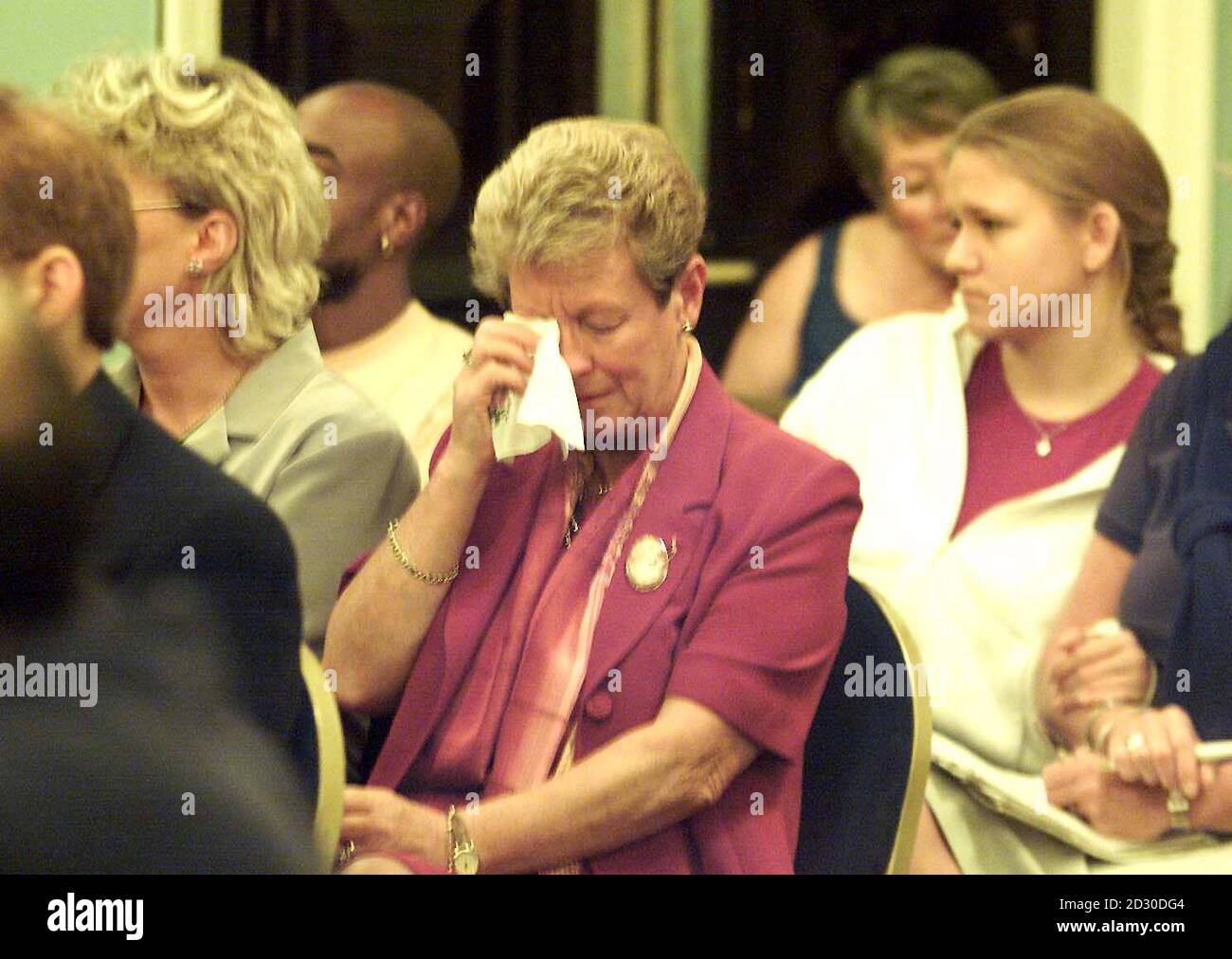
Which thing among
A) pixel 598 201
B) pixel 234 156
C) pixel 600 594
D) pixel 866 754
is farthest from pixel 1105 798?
pixel 234 156

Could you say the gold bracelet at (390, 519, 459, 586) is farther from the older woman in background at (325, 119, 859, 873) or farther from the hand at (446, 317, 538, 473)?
the hand at (446, 317, 538, 473)

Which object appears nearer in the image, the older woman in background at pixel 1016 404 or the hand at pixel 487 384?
the hand at pixel 487 384

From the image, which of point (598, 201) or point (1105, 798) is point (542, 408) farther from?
point (1105, 798)

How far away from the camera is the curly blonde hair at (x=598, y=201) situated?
2059 mm

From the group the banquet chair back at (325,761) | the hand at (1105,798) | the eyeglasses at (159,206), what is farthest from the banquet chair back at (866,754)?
the eyeglasses at (159,206)

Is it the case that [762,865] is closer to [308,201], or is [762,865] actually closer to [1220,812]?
[1220,812]

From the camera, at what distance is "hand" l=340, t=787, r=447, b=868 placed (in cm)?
205

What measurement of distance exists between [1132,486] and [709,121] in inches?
36.7

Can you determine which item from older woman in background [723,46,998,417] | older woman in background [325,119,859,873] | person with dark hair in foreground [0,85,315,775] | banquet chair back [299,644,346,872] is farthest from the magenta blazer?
older woman in background [723,46,998,417]

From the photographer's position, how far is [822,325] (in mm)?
2852

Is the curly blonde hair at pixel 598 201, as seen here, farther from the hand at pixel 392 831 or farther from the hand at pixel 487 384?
the hand at pixel 392 831

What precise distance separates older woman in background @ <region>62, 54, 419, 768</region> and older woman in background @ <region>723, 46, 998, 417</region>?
2.32 feet

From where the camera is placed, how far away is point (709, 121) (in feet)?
9.82
